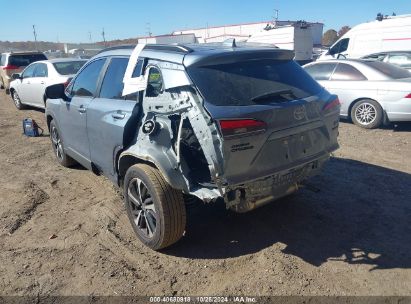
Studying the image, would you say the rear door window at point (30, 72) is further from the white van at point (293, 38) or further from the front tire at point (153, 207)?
the white van at point (293, 38)

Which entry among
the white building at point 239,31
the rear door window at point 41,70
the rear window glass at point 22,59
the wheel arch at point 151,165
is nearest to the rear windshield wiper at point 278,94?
the wheel arch at point 151,165

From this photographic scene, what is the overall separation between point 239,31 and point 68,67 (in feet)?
76.6

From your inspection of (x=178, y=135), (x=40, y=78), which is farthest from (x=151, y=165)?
(x=40, y=78)

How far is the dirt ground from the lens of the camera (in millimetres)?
3191

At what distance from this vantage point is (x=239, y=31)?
31734mm

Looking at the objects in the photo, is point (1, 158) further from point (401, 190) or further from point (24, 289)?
point (401, 190)

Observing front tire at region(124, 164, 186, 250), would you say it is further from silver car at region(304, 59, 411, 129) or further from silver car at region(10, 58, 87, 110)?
silver car at region(10, 58, 87, 110)

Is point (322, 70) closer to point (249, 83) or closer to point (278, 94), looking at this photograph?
point (278, 94)

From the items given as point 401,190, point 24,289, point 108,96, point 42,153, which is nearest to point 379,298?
point 401,190

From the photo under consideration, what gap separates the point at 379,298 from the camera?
2918 mm

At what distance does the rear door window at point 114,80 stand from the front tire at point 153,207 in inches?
34.8

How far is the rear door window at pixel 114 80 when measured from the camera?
408cm

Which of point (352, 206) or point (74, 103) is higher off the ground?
point (74, 103)

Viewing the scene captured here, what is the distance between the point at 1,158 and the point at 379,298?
6.67 metres
